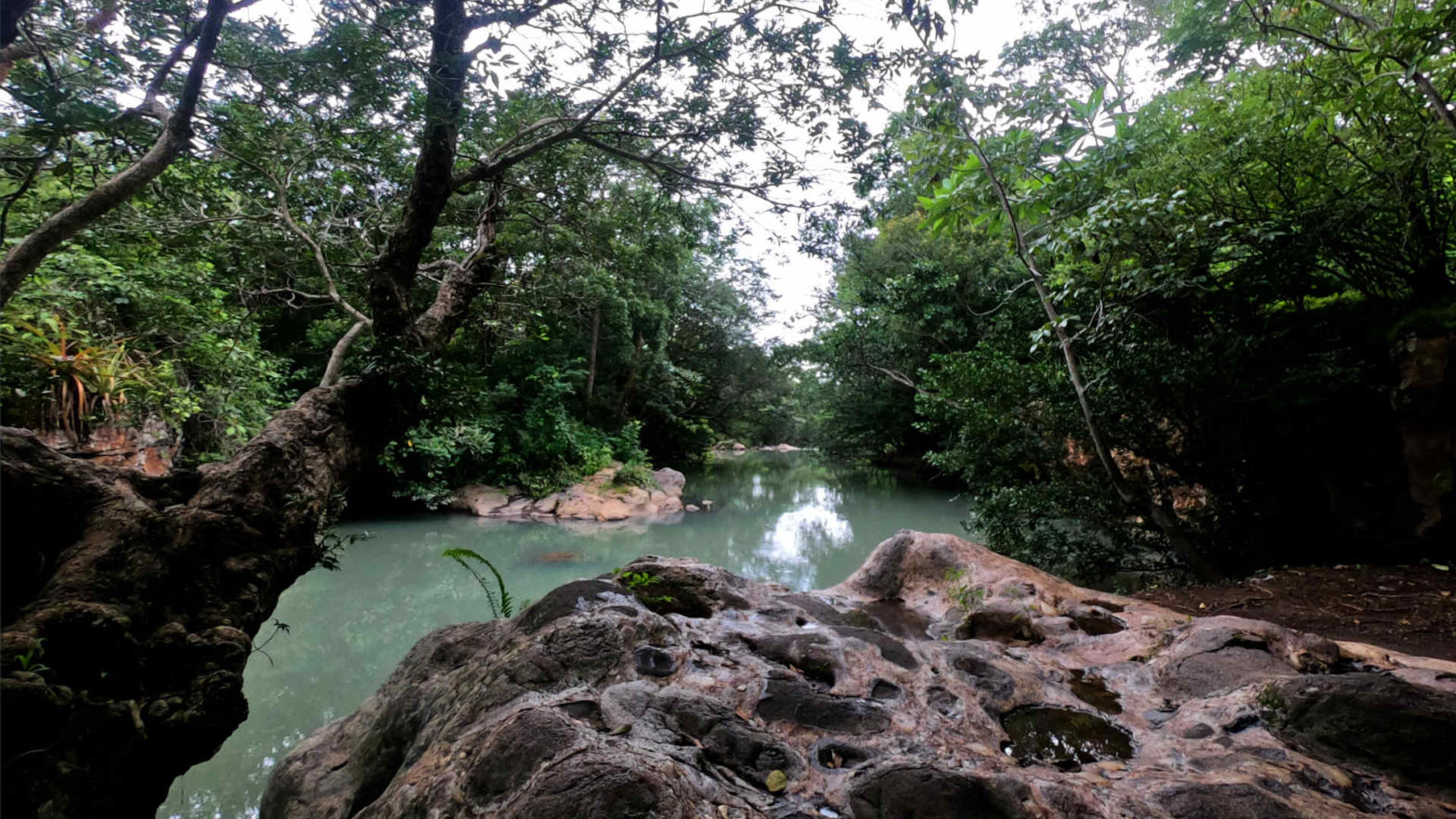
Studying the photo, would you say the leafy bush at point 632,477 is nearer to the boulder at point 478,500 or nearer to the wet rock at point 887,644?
the boulder at point 478,500

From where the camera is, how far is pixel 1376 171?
3506mm

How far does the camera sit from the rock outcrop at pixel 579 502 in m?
10.3

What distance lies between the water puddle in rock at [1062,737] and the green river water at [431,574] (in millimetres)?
3298

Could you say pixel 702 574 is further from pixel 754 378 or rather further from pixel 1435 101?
pixel 754 378

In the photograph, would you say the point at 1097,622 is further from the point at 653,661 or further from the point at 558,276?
the point at 558,276

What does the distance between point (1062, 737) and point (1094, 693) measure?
1.66ft

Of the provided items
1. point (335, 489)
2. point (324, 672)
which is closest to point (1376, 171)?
point (335, 489)

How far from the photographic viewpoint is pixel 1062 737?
6.35ft

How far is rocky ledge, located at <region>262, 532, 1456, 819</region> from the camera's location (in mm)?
1396

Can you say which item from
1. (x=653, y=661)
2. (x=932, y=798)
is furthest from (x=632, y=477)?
(x=932, y=798)

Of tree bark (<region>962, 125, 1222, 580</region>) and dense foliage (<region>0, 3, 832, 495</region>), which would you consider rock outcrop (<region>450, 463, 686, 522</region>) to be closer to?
dense foliage (<region>0, 3, 832, 495</region>)

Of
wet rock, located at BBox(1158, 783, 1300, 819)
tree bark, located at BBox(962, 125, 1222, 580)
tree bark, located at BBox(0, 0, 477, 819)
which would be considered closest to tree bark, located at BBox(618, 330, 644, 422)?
tree bark, located at BBox(962, 125, 1222, 580)

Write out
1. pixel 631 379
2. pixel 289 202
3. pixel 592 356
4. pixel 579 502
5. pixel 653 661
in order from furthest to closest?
pixel 631 379 < pixel 592 356 < pixel 579 502 < pixel 289 202 < pixel 653 661

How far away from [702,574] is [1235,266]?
4494mm
